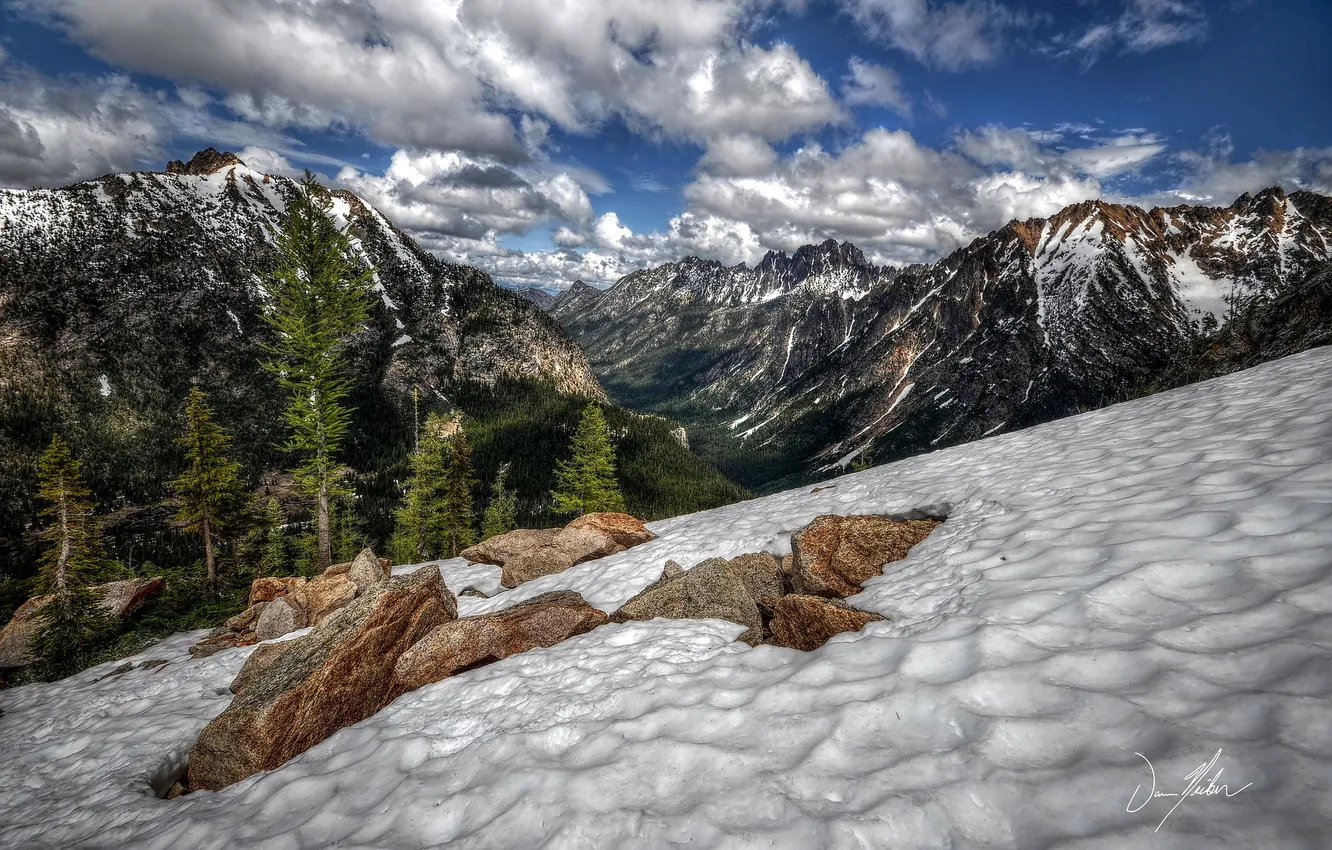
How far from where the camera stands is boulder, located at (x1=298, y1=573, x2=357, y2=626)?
46.8 feet

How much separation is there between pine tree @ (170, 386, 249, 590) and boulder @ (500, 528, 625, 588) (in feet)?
80.7

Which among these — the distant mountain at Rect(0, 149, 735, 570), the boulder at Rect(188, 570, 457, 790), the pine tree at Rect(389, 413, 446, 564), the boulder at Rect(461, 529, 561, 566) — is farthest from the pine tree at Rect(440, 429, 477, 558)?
the distant mountain at Rect(0, 149, 735, 570)

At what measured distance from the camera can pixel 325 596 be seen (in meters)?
14.7

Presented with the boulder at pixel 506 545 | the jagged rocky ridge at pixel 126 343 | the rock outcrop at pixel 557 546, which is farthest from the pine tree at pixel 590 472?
the jagged rocky ridge at pixel 126 343

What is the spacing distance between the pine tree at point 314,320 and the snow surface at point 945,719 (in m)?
14.3

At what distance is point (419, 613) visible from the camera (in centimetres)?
878

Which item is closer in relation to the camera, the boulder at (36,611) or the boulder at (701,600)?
the boulder at (701,600)

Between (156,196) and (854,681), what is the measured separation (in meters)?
298

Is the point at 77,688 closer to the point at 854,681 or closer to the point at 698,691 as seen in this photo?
the point at 698,691

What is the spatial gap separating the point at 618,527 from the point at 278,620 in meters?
9.64

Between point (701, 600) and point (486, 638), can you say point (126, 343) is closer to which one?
point (486, 638)

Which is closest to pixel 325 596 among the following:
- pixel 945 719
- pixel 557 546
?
pixel 557 546

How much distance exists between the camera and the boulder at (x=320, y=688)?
6199 millimetres
